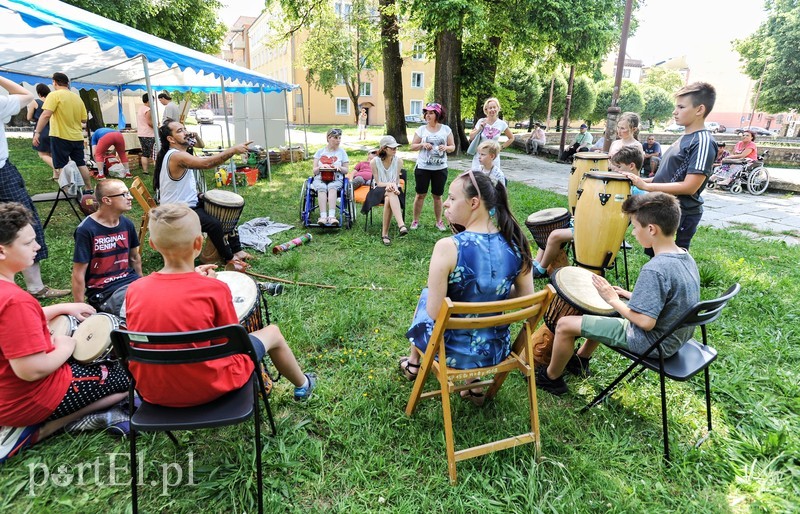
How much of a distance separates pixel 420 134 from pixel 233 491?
4853 mm

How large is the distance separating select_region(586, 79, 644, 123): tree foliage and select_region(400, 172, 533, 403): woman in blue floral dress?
35.9 metres

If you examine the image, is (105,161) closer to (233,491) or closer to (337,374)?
(337,374)

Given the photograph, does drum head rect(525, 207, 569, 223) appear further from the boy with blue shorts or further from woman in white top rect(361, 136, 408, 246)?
woman in white top rect(361, 136, 408, 246)

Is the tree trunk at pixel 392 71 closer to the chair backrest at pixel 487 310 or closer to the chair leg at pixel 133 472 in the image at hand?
the chair backrest at pixel 487 310

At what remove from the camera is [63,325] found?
7.68 ft

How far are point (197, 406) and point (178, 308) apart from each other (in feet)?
1.54

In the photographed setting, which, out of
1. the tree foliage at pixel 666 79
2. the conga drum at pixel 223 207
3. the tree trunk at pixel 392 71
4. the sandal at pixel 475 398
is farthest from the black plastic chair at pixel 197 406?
the tree foliage at pixel 666 79

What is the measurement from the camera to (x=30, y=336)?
187 cm

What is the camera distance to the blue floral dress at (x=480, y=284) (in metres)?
2.21

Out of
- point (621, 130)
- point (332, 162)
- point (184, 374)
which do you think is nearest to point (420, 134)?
point (332, 162)

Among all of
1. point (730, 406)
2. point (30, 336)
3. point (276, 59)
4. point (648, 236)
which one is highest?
point (276, 59)

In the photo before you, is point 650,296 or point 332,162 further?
point 332,162

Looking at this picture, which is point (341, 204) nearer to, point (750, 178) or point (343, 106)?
point (750, 178)

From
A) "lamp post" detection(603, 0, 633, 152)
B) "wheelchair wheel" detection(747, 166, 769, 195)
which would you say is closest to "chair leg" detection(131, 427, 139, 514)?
"lamp post" detection(603, 0, 633, 152)
